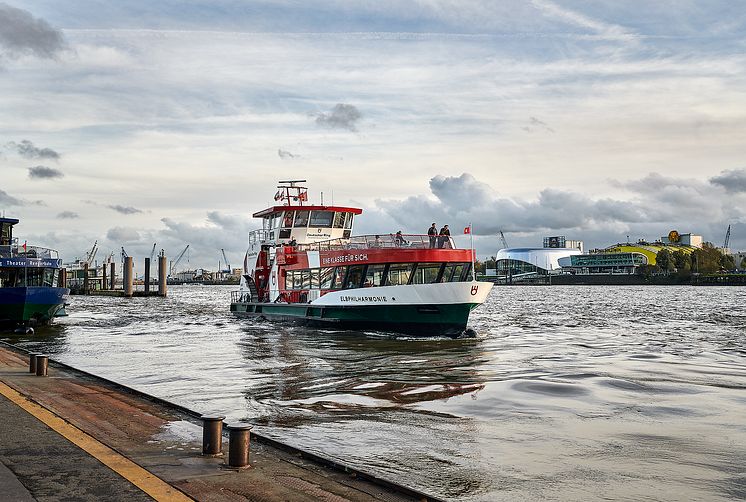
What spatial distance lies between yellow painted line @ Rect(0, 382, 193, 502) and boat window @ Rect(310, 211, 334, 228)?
119 ft

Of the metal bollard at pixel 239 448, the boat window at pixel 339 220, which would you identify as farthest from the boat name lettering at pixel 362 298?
the metal bollard at pixel 239 448

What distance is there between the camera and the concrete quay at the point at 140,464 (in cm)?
830

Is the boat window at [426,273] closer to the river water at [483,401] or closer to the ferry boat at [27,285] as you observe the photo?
the river water at [483,401]

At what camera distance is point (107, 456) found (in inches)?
382

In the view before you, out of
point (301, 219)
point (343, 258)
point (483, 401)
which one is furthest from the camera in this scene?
point (301, 219)

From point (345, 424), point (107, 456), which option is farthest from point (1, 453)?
point (345, 424)

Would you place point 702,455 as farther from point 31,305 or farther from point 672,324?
point 672,324

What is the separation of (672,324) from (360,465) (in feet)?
151

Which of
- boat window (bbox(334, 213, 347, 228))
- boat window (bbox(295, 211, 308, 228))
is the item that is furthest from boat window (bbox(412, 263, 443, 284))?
boat window (bbox(295, 211, 308, 228))

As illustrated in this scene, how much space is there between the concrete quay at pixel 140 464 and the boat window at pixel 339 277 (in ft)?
87.5

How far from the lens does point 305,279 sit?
4538 cm

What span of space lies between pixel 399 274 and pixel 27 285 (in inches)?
837

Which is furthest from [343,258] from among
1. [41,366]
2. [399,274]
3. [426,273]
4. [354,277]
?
[41,366]

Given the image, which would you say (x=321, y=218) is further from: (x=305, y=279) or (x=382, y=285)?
(x=382, y=285)
